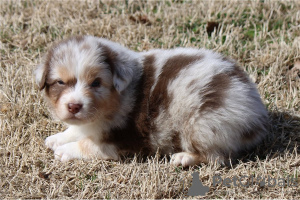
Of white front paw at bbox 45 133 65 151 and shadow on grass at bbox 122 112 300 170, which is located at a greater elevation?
shadow on grass at bbox 122 112 300 170

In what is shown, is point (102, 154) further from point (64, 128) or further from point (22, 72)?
point (22, 72)

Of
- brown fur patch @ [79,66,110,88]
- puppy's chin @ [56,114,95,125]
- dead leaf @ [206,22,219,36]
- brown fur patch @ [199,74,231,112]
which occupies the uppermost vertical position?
dead leaf @ [206,22,219,36]

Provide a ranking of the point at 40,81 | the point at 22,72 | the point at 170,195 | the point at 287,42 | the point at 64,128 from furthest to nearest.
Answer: the point at 287,42
the point at 22,72
the point at 64,128
the point at 40,81
the point at 170,195

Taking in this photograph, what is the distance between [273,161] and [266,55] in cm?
230

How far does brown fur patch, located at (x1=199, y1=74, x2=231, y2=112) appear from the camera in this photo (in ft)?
15.6

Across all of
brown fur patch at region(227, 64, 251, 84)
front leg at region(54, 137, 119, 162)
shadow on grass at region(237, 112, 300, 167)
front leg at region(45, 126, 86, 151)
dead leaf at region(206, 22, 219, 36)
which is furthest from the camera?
dead leaf at region(206, 22, 219, 36)

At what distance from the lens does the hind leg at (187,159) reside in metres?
4.87

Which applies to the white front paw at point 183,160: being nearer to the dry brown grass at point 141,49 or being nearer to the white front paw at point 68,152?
the dry brown grass at point 141,49

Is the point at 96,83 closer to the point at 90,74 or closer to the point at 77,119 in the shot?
the point at 90,74

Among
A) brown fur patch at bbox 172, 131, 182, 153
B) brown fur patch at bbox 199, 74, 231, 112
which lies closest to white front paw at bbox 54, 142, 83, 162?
brown fur patch at bbox 172, 131, 182, 153

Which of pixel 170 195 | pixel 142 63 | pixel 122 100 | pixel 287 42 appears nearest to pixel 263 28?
pixel 287 42

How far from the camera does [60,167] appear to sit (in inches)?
195

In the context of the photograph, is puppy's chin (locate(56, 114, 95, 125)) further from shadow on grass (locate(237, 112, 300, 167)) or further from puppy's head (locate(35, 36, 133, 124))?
shadow on grass (locate(237, 112, 300, 167))

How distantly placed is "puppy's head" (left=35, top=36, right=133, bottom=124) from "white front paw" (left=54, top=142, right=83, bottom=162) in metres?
0.49
